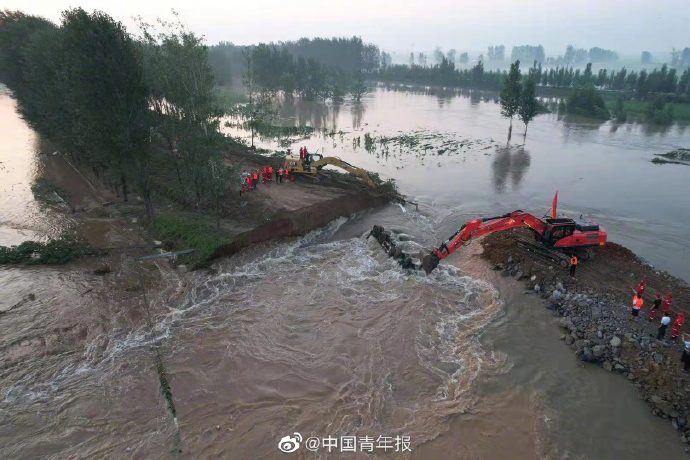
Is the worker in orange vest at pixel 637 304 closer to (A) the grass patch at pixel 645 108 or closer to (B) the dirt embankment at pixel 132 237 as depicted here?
(B) the dirt embankment at pixel 132 237

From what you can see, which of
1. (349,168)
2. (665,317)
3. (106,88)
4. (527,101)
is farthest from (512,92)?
(106,88)

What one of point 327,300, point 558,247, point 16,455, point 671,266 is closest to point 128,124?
point 327,300

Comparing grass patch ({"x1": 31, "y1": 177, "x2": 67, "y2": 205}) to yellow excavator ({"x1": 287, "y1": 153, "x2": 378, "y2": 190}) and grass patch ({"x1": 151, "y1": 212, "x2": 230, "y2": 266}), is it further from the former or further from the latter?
yellow excavator ({"x1": 287, "y1": 153, "x2": 378, "y2": 190})

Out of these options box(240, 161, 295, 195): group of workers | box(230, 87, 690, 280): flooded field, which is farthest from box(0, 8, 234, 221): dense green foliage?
box(230, 87, 690, 280): flooded field

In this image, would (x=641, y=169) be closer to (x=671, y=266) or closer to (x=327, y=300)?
(x=671, y=266)

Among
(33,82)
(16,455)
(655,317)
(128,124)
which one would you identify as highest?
(33,82)

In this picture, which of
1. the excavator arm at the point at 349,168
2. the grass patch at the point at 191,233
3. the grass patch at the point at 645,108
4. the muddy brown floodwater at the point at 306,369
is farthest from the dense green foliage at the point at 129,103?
the grass patch at the point at 645,108
